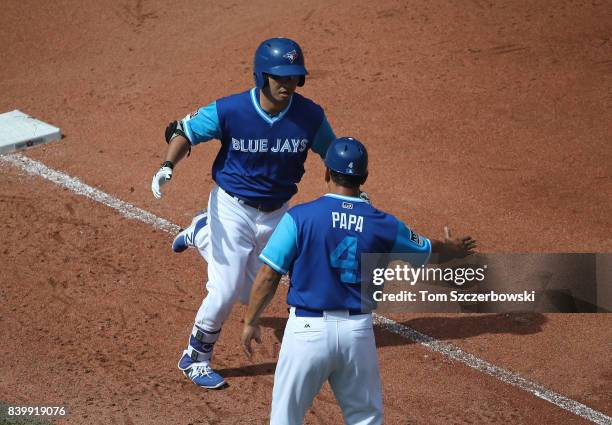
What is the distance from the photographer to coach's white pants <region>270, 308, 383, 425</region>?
535cm

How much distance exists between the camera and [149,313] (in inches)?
312

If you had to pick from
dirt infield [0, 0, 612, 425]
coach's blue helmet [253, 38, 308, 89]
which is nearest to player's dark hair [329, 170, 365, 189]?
coach's blue helmet [253, 38, 308, 89]

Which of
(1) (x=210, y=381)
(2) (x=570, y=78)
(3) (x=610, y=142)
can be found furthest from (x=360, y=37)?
(1) (x=210, y=381)

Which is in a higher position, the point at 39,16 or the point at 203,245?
the point at 39,16

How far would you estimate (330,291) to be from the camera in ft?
17.7

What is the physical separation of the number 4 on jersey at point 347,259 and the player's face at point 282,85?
167 cm

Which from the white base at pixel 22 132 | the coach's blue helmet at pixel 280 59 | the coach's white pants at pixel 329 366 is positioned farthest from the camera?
the white base at pixel 22 132

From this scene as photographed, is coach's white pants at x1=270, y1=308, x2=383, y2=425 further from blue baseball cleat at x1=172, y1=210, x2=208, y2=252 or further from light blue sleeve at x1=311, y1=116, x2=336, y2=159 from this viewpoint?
blue baseball cleat at x1=172, y1=210, x2=208, y2=252

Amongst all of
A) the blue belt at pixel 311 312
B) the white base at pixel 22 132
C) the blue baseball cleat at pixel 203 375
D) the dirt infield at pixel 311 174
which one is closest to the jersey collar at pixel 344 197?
the blue belt at pixel 311 312

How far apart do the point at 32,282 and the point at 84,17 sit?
635 cm

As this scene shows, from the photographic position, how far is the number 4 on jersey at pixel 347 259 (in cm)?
537

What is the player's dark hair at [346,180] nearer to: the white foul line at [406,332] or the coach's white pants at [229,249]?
the coach's white pants at [229,249]

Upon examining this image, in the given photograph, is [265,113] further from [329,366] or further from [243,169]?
[329,366]

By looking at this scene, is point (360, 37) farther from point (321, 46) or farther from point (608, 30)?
point (608, 30)
